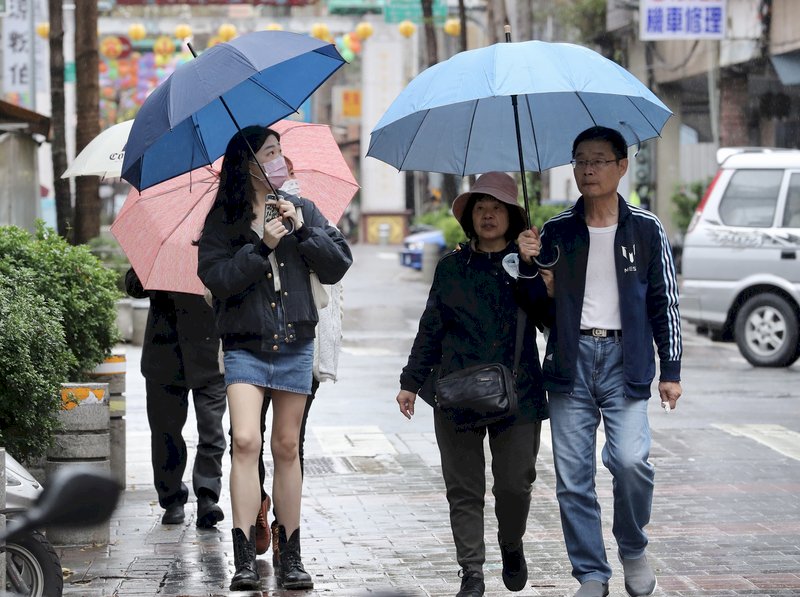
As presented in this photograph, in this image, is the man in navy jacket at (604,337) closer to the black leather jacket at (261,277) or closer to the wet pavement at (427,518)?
the wet pavement at (427,518)

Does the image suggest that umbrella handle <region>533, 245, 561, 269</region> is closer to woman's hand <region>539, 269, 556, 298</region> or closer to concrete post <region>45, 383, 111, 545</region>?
woman's hand <region>539, 269, 556, 298</region>

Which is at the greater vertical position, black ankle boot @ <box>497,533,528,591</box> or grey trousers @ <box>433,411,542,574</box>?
grey trousers @ <box>433,411,542,574</box>

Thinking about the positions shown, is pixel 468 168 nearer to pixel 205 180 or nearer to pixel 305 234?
pixel 305 234

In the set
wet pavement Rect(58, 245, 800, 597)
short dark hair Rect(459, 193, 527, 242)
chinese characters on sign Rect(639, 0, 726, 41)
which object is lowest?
wet pavement Rect(58, 245, 800, 597)

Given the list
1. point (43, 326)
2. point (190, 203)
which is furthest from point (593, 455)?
point (43, 326)

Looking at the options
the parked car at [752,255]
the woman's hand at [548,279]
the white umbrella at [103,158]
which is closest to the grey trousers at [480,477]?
the woman's hand at [548,279]

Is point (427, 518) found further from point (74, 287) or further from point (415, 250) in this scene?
point (415, 250)

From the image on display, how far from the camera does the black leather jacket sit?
5.73 m

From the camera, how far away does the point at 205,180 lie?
6660mm

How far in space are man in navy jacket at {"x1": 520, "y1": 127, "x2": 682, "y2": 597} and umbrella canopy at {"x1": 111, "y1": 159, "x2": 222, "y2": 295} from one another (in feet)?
6.06

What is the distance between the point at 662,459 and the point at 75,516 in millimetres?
7384

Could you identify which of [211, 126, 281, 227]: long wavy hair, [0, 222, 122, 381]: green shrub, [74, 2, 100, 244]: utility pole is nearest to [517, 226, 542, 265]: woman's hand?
[211, 126, 281, 227]: long wavy hair

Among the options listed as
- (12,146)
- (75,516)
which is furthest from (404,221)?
(75,516)

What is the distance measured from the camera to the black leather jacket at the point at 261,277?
5727 millimetres
